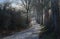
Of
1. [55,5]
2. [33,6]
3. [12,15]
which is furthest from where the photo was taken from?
[33,6]

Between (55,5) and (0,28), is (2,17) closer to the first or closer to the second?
(0,28)

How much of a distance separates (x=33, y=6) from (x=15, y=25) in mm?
11182

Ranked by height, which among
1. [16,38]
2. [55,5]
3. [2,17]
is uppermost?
[55,5]

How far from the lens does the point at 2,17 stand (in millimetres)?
17531

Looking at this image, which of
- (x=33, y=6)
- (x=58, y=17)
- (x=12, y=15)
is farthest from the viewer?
(x=33, y=6)

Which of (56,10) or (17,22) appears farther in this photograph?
(17,22)

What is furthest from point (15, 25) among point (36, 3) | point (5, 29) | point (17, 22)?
point (36, 3)

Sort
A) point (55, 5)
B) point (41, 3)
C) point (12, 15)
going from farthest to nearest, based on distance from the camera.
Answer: point (41, 3) → point (12, 15) → point (55, 5)

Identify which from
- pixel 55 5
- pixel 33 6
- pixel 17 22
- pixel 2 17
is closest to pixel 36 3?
pixel 33 6

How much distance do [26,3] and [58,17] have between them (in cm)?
1649

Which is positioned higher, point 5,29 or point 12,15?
point 12,15

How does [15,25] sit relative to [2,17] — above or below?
below

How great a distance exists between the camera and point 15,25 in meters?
19.5

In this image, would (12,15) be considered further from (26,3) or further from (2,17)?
(26,3)
